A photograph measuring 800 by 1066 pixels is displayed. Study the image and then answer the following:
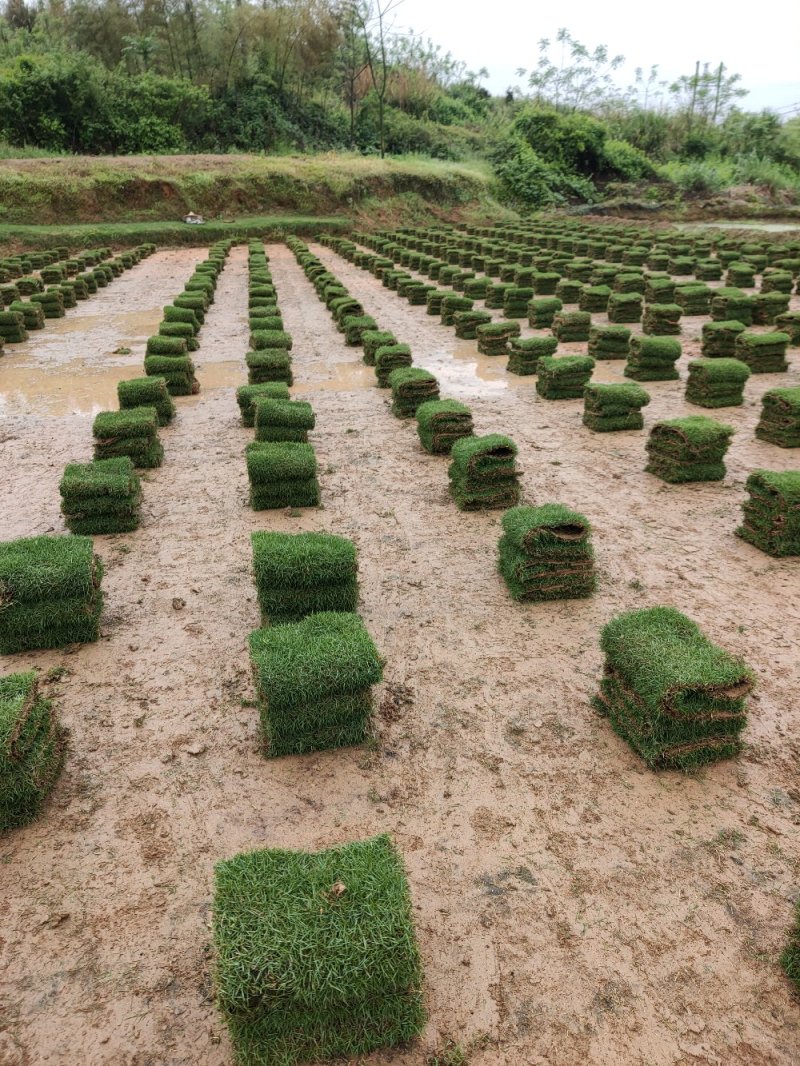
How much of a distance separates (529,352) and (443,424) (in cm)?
547

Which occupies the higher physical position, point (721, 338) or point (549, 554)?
point (721, 338)

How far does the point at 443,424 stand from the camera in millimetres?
10883

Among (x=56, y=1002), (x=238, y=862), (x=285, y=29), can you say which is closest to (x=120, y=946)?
(x=56, y=1002)

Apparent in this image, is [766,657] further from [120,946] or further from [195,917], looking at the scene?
[120,946]

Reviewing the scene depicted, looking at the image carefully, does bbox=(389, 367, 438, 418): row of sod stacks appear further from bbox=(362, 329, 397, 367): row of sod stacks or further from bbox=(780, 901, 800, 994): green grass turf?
bbox=(780, 901, 800, 994): green grass turf

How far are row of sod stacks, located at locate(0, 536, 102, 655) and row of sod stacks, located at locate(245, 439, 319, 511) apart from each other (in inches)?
110

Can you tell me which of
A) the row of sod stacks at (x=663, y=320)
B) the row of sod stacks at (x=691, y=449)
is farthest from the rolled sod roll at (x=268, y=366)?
the row of sod stacks at (x=663, y=320)

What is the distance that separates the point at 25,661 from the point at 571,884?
5.11 metres

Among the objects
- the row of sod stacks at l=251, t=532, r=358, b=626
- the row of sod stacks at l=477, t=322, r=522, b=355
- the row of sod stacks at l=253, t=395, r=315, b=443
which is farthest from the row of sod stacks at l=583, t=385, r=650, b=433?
the row of sod stacks at l=251, t=532, r=358, b=626

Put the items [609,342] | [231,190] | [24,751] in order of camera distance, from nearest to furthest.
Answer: [24,751], [609,342], [231,190]

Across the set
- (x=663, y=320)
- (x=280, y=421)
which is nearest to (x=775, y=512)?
(x=280, y=421)

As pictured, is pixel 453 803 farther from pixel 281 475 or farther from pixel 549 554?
pixel 281 475

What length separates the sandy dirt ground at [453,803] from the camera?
3.72 meters

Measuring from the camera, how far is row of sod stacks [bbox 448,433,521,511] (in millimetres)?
9031
